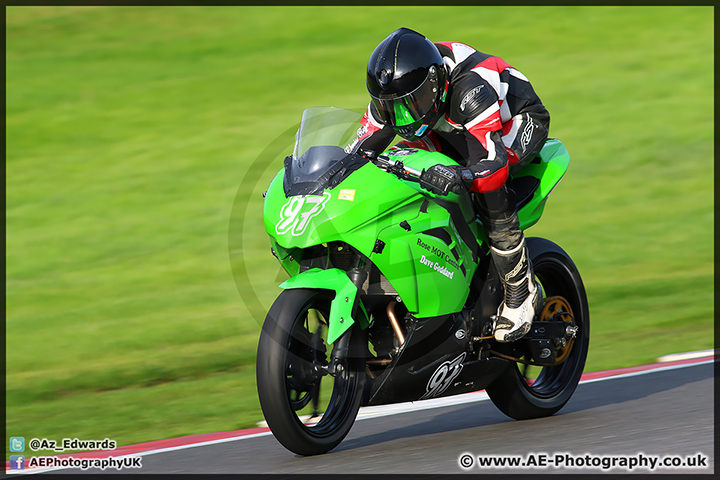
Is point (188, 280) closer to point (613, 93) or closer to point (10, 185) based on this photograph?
point (10, 185)

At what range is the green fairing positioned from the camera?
4.39m

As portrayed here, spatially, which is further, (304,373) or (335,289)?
(304,373)

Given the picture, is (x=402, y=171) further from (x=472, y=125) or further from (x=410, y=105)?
(x=472, y=125)

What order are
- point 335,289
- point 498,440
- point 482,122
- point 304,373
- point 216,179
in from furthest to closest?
point 216,179, point 498,440, point 482,122, point 304,373, point 335,289

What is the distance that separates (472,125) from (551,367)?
1849 mm

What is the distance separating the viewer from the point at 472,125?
484cm

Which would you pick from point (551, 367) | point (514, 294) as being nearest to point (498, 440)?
point (514, 294)

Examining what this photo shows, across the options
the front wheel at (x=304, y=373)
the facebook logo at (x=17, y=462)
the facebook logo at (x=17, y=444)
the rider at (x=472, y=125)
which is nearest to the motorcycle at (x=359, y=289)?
the front wheel at (x=304, y=373)

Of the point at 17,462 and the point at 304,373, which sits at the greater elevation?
the point at 304,373

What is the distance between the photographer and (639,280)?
386 inches

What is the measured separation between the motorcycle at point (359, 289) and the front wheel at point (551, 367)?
425mm

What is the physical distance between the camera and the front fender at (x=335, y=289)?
4383mm

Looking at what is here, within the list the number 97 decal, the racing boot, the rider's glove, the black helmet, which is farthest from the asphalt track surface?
the black helmet

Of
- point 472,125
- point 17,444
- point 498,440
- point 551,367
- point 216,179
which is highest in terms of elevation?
point 472,125
